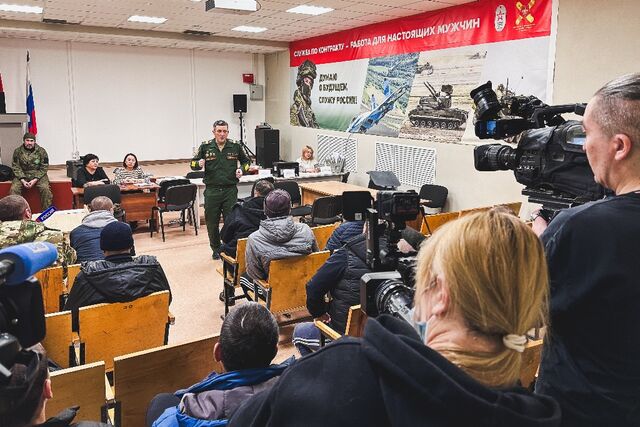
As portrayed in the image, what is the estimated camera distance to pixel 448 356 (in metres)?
0.71

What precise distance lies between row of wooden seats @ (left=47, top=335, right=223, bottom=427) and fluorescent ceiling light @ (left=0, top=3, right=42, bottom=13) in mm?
7051

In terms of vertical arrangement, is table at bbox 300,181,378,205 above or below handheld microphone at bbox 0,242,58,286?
below

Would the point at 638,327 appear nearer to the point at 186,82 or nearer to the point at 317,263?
the point at 317,263

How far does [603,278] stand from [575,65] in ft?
16.6

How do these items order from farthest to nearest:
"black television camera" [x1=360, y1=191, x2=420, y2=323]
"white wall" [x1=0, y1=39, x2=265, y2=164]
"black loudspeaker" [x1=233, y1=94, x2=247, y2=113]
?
"black loudspeaker" [x1=233, y1=94, x2=247, y2=113]
"white wall" [x1=0, y1=39, x2=265, y2=164]
"black television camera" [x1=360, y1=191, x2=420, y2=323]

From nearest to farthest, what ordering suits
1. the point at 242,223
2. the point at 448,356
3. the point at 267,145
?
the point at 448,356
the point at 242,223
the point at 267,145

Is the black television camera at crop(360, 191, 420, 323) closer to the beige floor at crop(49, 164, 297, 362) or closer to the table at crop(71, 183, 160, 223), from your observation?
the beige floor at crop(49, 164, 297, 362)

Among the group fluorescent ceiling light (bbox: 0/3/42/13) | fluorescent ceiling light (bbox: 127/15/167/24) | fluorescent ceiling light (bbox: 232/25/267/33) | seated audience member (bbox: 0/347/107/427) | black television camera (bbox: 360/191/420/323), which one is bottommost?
seated audience member (bbox: 0/347/107/427)

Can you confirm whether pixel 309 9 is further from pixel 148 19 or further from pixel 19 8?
pixel 19 8

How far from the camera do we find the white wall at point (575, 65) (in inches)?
194

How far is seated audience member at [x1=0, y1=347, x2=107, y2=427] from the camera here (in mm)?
926

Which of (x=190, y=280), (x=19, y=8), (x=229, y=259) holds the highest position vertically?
(x=19, y=8)

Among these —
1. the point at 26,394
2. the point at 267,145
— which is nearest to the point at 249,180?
the point at 267,145

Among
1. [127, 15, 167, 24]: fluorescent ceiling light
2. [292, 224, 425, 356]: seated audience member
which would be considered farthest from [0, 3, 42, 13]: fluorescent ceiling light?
[292, 224, 425, 356]: seated audience member
